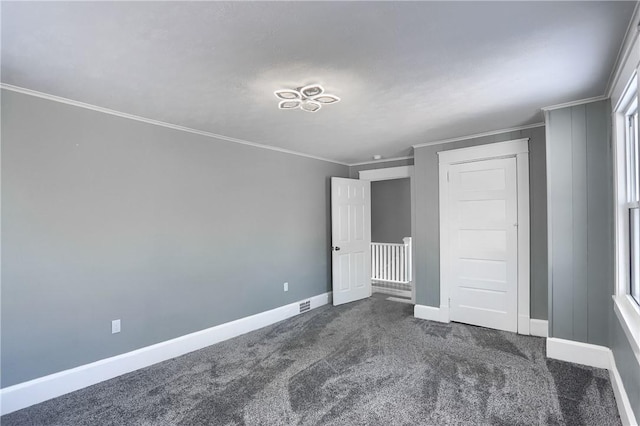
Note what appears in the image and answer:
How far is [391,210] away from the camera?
835cm

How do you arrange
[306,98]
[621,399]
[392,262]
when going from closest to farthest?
1. [621,399]
2. [306,98]
3. [392,262]

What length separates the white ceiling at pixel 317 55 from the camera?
1620 millimetres

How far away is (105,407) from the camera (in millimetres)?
2486

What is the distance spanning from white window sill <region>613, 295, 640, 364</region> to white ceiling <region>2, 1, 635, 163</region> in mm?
1605

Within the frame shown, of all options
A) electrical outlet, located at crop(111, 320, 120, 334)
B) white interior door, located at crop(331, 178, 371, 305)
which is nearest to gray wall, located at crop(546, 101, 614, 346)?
white interior door, located at crop(331, 178, 371, 305)

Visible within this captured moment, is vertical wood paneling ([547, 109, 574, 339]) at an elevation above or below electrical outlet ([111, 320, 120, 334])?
above

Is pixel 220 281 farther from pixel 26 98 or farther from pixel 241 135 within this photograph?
pixel 26 98

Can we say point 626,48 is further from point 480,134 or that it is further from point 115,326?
point 115,326

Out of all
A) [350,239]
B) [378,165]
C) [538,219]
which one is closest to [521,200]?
[538,219]

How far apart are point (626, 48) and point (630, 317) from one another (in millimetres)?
1650

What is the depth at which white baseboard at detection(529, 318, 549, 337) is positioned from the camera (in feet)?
12.3

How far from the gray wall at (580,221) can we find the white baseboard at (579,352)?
49mm

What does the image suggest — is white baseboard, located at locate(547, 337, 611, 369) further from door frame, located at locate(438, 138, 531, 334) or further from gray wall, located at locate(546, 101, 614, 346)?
door frame, located at locate(438, 138, 531, 334)

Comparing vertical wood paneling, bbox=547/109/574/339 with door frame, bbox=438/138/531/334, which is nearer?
vertical wood paneling, bbox=547/109/574/339
